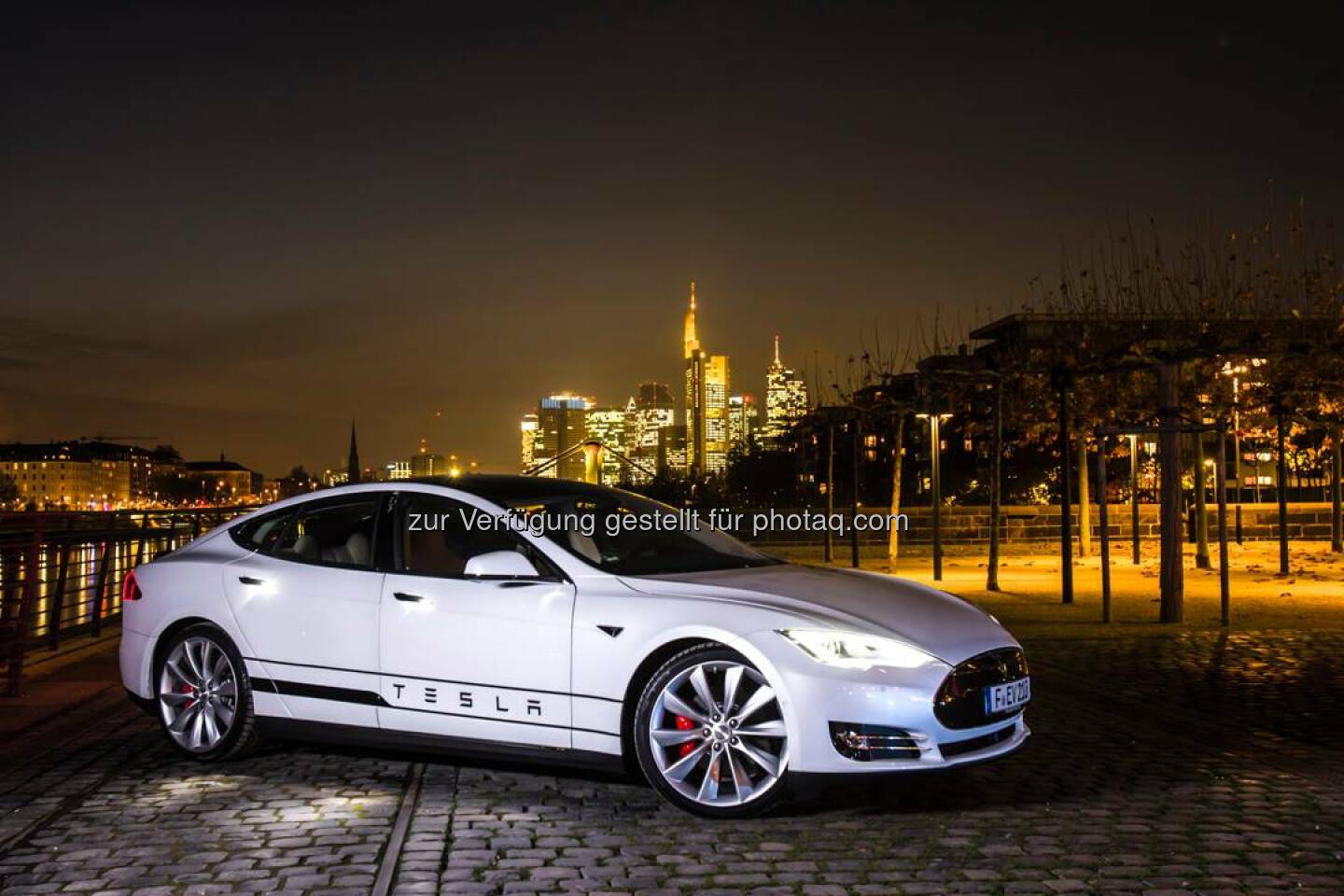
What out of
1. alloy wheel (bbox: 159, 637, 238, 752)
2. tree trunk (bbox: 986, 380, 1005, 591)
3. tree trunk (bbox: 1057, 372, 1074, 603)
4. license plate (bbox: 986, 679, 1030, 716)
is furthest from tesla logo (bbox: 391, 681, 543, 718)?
tree trunk (bbox: 986, 380, 1005, 591)

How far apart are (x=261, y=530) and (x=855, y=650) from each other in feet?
12.0

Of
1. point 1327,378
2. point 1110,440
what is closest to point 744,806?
point 1327,378

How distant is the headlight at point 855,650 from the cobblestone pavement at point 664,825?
72 cm

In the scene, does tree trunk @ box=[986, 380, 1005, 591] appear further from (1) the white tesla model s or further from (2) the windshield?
(1) the white tesla model s

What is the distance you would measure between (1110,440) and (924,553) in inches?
225

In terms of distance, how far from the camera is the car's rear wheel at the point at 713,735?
6082 millimetres

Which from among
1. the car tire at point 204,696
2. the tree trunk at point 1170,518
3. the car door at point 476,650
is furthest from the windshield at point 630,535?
the tree trunk at point 1170,518

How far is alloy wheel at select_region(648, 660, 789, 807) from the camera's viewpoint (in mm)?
6082

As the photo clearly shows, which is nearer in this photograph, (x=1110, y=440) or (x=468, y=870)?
(x=468, y=870)

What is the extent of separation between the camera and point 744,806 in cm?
611

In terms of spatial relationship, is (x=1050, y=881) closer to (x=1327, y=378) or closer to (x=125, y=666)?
(x=125, y=666)

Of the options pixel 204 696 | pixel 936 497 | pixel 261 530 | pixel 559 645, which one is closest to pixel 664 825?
pixel 559 645

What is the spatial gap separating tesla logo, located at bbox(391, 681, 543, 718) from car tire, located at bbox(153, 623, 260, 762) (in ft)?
3.58

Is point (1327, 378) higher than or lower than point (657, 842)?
higher
